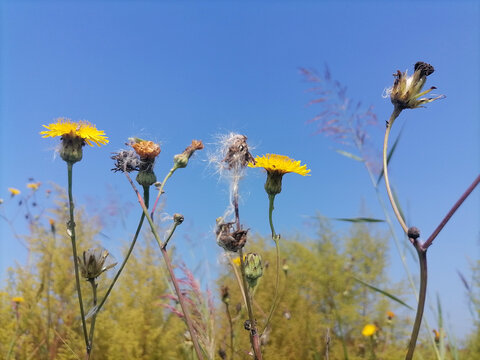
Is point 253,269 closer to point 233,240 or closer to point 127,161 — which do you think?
point 233,240

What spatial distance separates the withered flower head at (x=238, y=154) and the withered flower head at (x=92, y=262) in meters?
0.29

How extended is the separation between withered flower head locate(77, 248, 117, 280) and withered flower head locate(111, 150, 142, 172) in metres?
0.15

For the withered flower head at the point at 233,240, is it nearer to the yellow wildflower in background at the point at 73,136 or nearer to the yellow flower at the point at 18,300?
the yellow wildflower in background at the point at 73,136

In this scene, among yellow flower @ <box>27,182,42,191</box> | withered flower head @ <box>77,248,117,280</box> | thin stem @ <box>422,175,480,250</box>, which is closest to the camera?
thin stem @ <box>422,175,480,250</box>

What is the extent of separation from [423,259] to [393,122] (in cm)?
24

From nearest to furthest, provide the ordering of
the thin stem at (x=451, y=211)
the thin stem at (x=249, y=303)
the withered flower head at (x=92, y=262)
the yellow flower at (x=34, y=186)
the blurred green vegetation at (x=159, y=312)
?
1. the thin stem at (x=451, y=211)
2. the thin stem at (x=249, y=303)
3. the withered flower head at (x=92, y=262)
4. the blurred green vegetation at (x=159, y=312)
5. the yellow flower at (x=34, y=186)

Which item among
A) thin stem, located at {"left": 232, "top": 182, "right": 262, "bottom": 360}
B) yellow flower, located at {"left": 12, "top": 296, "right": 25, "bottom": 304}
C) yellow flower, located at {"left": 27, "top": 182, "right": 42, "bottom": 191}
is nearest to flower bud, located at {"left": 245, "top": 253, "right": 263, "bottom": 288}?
thin stem, located at {"left": 232, "top": 182, "right": 262, "bottom": 360}

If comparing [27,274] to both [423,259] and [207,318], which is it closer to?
[207,318]

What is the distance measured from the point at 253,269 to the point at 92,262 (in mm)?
285

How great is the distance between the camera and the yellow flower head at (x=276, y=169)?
2.30 feet

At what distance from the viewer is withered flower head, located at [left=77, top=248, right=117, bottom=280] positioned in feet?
2.27

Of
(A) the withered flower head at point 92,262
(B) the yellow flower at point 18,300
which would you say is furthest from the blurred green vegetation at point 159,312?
(A) the withered flower head at point 92,262

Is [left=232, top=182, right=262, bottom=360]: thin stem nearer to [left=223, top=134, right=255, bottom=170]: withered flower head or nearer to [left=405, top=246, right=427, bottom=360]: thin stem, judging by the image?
[left=223, top=134, right=255, bottom=170]: withered flower head

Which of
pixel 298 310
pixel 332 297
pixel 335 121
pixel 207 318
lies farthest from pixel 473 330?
pixel 207 318
